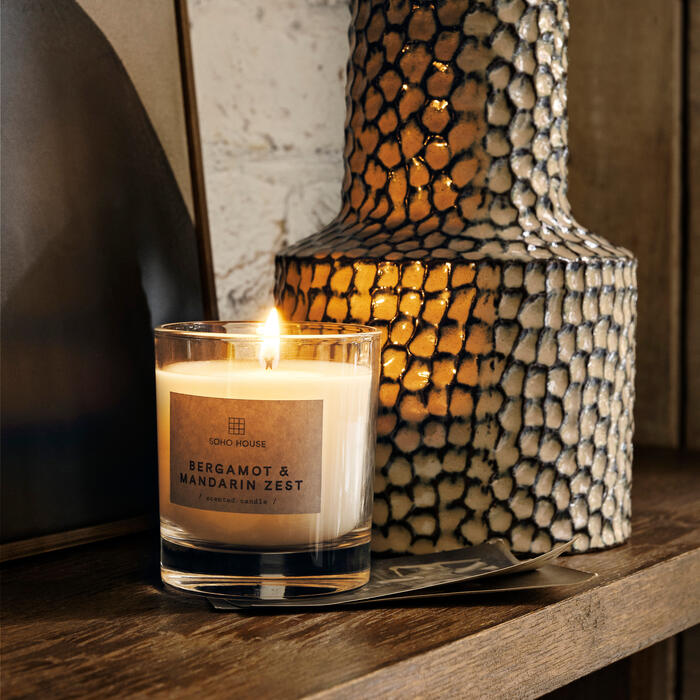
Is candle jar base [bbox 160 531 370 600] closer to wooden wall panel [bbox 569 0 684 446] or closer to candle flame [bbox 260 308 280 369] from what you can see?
candle flame [bbox 260 308 280 369]

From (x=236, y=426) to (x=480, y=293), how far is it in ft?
0.42

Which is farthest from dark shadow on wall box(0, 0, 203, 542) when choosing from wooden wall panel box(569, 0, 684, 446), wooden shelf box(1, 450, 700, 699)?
wooden wall panel box(569, 0, 684, 446)

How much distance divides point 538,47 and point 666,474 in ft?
1.03

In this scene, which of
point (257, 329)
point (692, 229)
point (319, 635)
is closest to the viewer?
point (319, 635)

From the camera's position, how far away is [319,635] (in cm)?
33

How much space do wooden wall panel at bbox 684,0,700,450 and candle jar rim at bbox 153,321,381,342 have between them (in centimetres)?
37

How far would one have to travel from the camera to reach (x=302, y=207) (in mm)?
597

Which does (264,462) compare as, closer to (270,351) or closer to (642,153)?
(270,351)

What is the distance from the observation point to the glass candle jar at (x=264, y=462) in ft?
1.16

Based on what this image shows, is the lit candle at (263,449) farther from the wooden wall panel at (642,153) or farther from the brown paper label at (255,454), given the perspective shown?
the wooden wall panel at (642,153)

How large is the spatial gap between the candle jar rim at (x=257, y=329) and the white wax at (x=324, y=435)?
0.04ft

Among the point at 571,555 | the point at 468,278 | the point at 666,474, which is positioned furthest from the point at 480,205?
the point at 666,474

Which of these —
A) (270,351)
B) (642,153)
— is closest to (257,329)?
(270,351)

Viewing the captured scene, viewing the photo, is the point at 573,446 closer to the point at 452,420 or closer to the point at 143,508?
the point at 452,420
